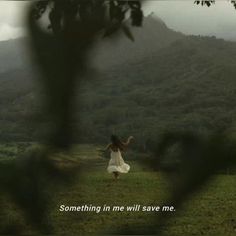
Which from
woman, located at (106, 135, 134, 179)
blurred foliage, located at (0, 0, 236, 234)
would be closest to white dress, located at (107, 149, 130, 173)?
woman, located at (106, 135, 134, 179)

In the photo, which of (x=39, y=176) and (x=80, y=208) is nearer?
(x=39, y=176)

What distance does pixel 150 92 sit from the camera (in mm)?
2025

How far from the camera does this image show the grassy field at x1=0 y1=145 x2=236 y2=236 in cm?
66

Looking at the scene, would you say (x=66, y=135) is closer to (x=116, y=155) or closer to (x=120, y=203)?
(x=116, y=155)

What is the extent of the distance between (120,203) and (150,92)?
0.73 metres

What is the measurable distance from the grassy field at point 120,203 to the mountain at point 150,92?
3.1 inches

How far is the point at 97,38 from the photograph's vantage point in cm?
51

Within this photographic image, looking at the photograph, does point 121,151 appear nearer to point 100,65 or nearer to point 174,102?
point 174,102

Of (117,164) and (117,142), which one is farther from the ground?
(117,142)

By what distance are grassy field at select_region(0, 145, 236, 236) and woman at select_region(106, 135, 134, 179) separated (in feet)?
0.14

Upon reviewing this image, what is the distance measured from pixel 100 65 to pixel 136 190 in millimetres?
2285

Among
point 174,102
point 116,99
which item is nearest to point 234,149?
point 116,99

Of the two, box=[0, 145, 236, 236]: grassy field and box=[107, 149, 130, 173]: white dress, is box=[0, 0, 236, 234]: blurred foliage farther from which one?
box=[107, 149, 130, 173]: white dress

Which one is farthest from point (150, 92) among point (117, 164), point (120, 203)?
point (120, 203)
